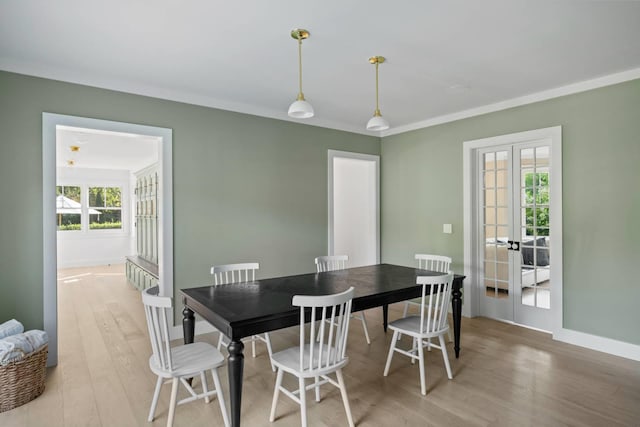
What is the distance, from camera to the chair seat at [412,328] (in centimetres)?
275

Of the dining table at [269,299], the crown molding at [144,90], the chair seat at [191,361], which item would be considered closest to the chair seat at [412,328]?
the dining table at [269,299]

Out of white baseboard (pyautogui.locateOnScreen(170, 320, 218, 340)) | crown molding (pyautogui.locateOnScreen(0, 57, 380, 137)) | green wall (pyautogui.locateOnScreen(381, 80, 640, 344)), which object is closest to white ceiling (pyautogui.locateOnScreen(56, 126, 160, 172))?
crown molding (pyautogui.locateOnScreen(0, 57, 380, 137))

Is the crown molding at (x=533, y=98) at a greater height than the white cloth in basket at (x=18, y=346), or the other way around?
the crown molding at (x=533, y=98)

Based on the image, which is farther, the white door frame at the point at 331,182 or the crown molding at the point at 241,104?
the white door frame at the point at 331,182

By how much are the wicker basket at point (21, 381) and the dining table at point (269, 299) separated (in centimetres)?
106

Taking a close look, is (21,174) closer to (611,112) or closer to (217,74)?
(217,74)

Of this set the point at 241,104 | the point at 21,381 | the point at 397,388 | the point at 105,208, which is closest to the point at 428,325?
the point at 397,388

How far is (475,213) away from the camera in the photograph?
4.62 meters

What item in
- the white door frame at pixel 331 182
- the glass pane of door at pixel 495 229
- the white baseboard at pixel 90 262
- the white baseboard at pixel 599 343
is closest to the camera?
the white baseboard at pixel 599 343

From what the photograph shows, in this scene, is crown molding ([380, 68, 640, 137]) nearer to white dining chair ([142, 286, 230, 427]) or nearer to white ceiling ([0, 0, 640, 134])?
white ceiling ([0, 0, 640, 134])

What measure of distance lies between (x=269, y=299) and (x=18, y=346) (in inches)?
70.2

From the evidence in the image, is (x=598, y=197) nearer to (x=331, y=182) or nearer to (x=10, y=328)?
(x=331, y=182)

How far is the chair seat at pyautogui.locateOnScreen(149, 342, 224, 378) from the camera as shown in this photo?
2.10 m

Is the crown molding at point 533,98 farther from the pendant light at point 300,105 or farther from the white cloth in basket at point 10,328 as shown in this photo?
the white cloth in basket at point 10,328
